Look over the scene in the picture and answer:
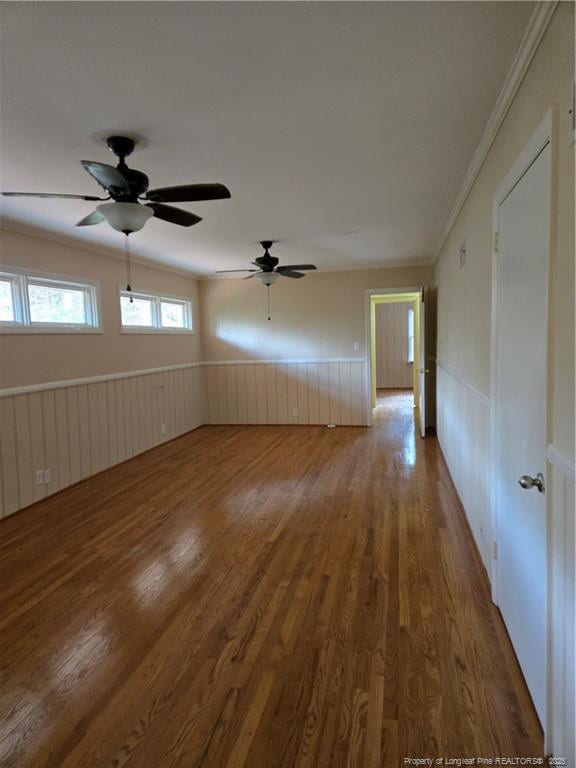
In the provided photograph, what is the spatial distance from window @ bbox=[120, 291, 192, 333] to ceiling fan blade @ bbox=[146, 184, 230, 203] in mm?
2650

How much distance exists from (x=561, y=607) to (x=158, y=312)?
5.67m

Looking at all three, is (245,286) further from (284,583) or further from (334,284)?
(284,583)

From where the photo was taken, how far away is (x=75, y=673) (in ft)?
5.96

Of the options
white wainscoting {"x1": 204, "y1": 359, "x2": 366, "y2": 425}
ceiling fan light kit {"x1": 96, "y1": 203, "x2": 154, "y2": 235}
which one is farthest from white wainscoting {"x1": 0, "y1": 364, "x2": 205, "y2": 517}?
ceiling fan light kit {"x1": 96, "y1": 203, "x2": 154, "y2": 235}

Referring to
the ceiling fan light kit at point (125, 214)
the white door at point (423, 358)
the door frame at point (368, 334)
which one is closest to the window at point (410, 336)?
the door frame at point (368, 334)

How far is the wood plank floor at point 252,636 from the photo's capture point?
1.49 m

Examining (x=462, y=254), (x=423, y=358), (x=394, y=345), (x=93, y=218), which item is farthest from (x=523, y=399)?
(x=394, y=345)

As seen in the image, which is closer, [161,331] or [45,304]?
[45,304]

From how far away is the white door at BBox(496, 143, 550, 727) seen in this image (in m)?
1.46

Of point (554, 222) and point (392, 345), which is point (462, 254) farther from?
point (392, 345)

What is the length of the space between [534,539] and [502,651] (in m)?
0.67

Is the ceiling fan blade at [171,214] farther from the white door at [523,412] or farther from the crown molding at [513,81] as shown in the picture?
the white door at [523,412]

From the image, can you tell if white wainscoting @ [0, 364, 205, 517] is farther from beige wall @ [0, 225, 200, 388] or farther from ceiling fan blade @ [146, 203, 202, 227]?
ceiling fan blade @ [146, 203, 202, 227]

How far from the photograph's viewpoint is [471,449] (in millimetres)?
2980
